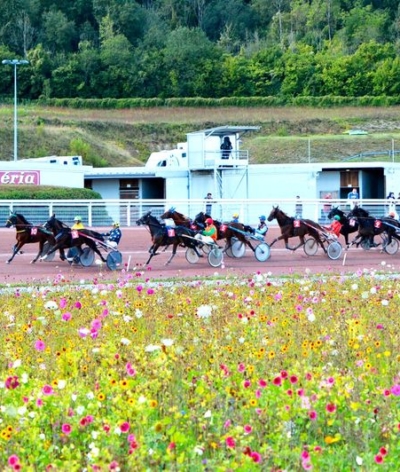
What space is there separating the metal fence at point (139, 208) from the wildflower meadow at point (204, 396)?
79.4 ft

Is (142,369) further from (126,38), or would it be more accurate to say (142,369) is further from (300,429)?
(126,38)

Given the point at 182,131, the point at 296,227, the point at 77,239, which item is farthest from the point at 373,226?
the point at 182,131

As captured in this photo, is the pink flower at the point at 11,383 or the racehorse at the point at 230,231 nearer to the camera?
the pink flower at the point at 11,383

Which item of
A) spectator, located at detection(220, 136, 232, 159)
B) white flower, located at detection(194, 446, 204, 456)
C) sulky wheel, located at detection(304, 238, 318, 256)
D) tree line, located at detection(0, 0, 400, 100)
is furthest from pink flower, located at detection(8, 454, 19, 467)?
tree line, located at detection(0, 0, 400, 100)

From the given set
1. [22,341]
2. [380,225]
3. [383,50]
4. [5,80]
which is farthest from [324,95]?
[22,341]

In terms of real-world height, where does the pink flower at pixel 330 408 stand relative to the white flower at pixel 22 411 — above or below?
below

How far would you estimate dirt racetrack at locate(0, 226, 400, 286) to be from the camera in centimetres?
2197

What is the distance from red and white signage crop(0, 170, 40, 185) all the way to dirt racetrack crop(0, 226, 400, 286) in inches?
662

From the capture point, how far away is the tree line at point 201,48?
90688mm

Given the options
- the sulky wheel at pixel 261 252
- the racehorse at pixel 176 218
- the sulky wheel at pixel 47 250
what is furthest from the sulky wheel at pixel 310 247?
the sulky wheel at pixel 47 250

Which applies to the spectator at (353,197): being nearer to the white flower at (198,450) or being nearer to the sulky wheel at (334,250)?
the sulky wheel at (334,250)

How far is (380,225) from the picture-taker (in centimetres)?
2733

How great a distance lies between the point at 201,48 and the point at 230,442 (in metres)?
92.0

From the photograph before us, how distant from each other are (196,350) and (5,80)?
82096mm
